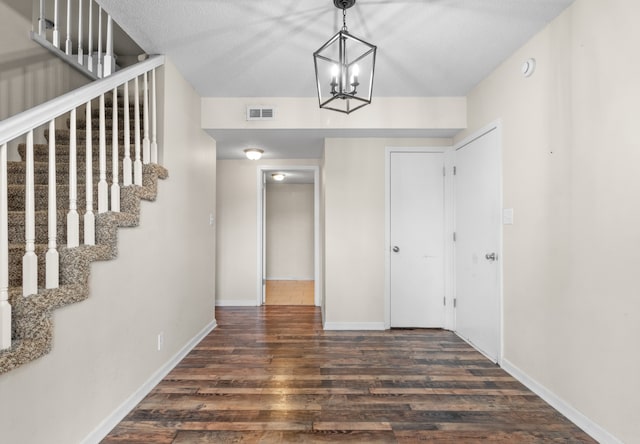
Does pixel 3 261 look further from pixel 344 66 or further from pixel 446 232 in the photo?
pixel 446 232

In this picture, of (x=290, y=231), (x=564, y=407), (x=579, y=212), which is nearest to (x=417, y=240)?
(x=579, y=212)

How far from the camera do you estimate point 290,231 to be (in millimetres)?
7402

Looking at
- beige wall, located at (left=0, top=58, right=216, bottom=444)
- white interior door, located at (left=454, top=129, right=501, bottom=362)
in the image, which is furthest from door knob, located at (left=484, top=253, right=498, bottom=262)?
beige wall, located at (left=0, top=58, right=216, bottom=444)

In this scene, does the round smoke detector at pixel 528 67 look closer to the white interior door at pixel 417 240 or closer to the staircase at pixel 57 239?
the white interior door at pixel 417 240

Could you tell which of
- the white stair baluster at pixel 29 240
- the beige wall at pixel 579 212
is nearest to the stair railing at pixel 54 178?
the white stair baluster at pixel 29 240

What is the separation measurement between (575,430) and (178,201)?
10.3 ft

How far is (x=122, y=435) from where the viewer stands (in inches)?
71.3

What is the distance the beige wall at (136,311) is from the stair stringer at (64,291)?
74 millimetres

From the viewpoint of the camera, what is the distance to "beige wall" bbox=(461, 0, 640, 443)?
1603 mm

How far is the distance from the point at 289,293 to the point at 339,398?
3.66 meters

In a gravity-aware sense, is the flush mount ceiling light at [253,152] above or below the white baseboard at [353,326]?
above

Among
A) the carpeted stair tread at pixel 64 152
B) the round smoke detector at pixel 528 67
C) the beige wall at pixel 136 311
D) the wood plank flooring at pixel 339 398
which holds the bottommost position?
the wood plank flooring at pixel 339 398

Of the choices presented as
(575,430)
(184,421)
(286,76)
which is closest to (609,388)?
(575,430)

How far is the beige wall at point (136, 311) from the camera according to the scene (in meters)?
1.41
